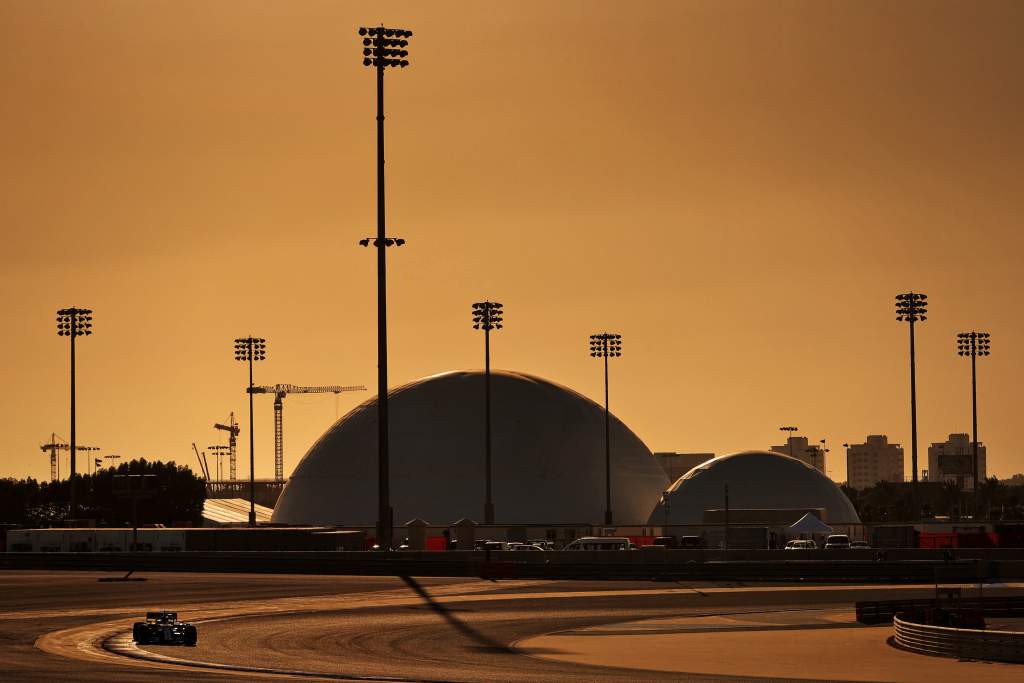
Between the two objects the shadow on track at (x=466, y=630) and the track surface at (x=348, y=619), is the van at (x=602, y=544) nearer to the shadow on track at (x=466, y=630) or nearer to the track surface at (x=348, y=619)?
the track surface at (x=348, y=619)

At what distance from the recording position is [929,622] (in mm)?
37938

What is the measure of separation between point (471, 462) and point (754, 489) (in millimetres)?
22688

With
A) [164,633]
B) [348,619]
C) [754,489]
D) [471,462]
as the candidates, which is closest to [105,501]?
[471,462]

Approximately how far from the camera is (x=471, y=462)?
14275 cm

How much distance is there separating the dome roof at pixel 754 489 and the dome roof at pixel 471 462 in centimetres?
536

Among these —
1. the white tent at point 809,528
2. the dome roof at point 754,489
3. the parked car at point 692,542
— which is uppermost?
the dome roof at point 754,489

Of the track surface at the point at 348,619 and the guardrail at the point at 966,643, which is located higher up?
the guardrail at the point at 966,643

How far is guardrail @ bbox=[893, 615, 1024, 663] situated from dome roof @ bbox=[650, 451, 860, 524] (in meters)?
102

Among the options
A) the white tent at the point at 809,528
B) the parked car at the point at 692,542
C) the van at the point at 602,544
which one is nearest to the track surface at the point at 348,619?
the van at the point at 602,544

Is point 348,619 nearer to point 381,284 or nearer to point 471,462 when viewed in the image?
point 381,284

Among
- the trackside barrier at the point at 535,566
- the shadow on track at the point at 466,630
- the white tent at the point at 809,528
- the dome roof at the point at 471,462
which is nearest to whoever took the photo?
the shadow on track at the point at 466,630

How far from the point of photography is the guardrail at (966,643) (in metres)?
32.2

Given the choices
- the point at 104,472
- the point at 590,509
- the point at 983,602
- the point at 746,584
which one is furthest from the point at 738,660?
the point at 104,472

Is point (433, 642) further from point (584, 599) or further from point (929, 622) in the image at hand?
point (584, 599)
